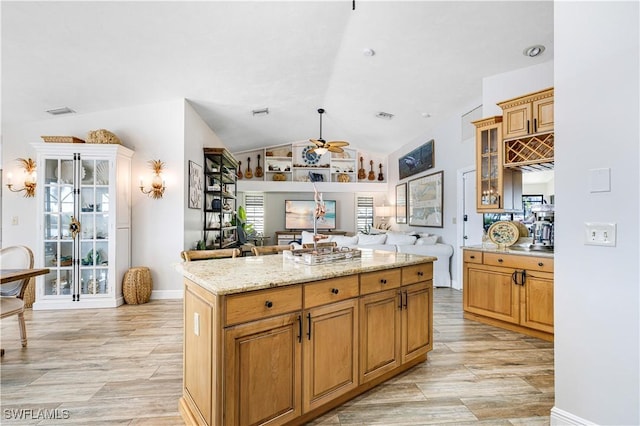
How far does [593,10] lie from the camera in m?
1.64

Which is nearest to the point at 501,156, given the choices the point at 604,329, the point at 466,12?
the point at 466,12

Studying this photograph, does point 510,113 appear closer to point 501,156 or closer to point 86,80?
point 501,156

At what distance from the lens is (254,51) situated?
3730mm

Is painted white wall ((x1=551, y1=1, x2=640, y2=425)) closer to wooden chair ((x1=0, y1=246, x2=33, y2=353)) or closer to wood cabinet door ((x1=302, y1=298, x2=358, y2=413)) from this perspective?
wood cabinet door ((x1=302, y1=298, x2=358, y2=413))

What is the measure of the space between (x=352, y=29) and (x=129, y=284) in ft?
14.1

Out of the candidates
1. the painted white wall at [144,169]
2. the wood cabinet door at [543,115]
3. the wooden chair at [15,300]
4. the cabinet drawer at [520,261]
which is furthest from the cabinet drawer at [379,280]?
the painted white wall at [144,169]

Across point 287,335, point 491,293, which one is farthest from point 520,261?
point 287,335

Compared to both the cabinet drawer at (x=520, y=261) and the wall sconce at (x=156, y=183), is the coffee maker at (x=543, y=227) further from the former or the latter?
the wall sconce at (x=156, y=183)

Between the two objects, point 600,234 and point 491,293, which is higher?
point 600,234

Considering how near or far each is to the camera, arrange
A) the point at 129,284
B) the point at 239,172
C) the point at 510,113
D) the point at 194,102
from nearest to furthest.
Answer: the point at 510,113 < the point at 129,284 < the point at 194,102 < the point at 239,172

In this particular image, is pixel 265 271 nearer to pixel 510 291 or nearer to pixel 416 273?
pixel 416 273

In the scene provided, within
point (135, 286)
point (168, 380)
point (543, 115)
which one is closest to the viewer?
point (168, 380)

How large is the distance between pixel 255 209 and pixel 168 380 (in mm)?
7832

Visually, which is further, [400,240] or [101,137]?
[400,240]
